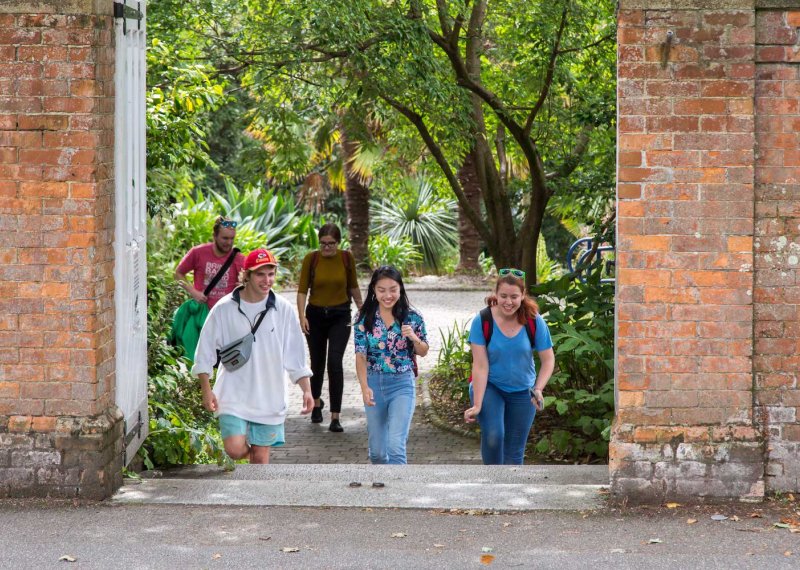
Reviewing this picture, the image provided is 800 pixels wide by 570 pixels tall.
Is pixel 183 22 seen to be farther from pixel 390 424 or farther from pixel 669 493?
pixel 669 493

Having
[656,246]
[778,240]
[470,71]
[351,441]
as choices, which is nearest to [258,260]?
[656,246]

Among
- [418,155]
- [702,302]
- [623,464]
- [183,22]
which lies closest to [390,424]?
[623,464]

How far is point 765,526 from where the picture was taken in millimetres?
5633

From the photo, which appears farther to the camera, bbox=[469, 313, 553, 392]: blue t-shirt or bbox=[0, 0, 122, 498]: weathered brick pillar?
bbox=[469, 313, 553, 392]: blue t-shirt

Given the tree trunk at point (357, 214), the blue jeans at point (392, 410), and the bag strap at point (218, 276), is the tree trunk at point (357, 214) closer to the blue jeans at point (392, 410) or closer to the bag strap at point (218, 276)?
the bag strap at point (218, 276)

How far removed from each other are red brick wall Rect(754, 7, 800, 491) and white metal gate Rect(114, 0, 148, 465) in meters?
3.41

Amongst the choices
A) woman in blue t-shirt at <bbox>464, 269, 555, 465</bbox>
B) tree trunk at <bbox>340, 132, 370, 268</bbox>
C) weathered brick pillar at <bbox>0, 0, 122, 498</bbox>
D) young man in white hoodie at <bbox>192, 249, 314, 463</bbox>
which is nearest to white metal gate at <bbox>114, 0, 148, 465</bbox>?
weathered brick pillar at <bbox>0, 0, 122, 498</bbox>

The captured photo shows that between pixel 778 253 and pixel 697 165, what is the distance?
2.10 ft

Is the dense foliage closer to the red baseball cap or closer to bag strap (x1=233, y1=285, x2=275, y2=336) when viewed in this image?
bag strap (x1=233, y1=285, x2=275, y2=336)

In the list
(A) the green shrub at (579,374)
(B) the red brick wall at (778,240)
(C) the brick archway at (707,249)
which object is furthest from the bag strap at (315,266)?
(B) the red brick wall at (778,240)

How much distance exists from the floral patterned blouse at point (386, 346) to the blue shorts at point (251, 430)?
0.75m

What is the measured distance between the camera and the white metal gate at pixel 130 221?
20.5 ft

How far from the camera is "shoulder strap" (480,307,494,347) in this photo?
729 centimetres

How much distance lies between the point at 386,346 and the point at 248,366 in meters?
0.92
